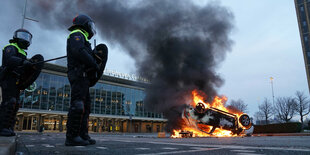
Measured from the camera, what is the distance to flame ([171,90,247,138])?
16438 mm

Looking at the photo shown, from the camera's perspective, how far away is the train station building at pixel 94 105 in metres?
40.2

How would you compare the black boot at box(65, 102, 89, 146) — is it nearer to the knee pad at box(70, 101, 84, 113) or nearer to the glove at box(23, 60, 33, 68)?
the knee pad at box(70, 101, 84, 113)

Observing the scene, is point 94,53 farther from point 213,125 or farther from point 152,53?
point 152,53

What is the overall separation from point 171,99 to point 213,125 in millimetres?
4272

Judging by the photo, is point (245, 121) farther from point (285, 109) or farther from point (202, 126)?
point (285, 109)

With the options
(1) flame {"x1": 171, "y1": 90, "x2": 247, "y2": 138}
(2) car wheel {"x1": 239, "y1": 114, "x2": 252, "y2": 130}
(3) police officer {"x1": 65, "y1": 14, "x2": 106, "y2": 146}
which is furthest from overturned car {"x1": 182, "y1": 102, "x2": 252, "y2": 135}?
(3) police officer {"x1": 65, "y1": 14, "x2": 106, "y2": 146}

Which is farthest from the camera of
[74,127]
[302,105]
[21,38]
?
[302,105]

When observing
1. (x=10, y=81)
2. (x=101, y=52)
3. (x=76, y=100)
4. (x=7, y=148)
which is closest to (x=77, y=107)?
(x=76, y=100)

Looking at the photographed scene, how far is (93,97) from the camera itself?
1869 inches

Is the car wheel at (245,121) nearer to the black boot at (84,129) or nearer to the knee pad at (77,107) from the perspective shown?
the black boot at (84,129)

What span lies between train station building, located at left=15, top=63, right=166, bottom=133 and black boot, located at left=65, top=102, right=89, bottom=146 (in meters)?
28.7

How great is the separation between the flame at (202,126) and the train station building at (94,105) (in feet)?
52.0

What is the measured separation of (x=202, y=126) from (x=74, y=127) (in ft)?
45.4

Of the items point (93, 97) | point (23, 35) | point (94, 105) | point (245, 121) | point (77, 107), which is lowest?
point (245, 121)
